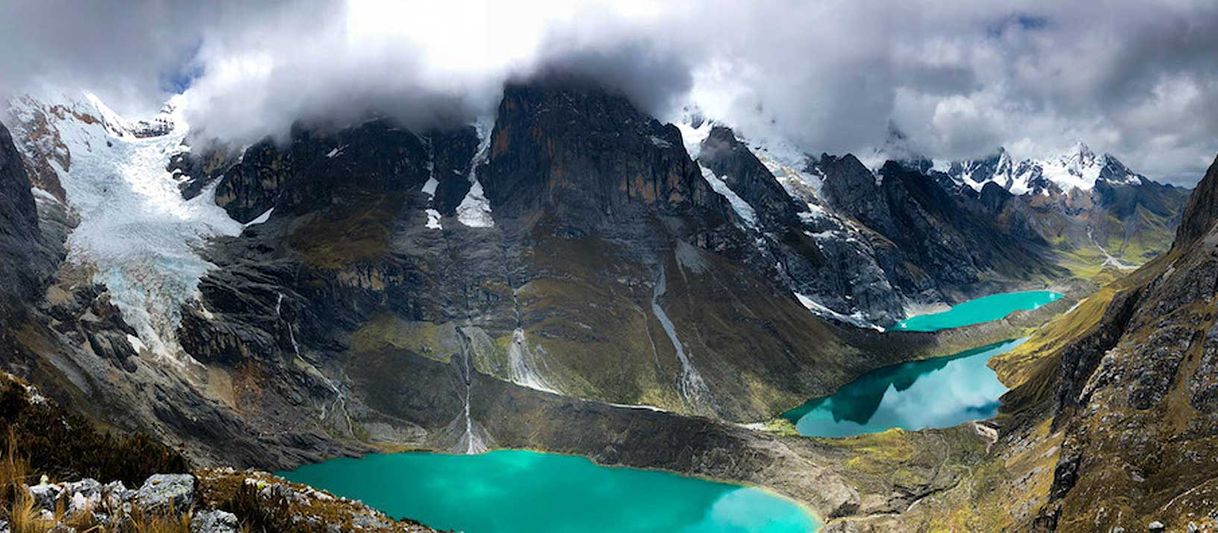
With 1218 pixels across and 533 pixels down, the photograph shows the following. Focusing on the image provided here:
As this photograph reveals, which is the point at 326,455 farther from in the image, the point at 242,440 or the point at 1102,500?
the point at 1102,500

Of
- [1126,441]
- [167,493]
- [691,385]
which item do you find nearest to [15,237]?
[691,385]

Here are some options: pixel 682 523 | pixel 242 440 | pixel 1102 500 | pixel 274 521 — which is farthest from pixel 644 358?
pixel 274 521

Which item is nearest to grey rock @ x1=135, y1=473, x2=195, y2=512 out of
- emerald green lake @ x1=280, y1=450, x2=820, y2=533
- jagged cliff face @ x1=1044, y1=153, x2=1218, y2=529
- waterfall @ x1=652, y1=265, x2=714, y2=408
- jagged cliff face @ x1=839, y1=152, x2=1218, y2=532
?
jagged cliff face @ x1=839, y1=152, x2=1218, y2=532

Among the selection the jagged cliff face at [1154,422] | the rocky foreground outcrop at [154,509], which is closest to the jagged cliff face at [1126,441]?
the jagged cliff face at [1154,422]

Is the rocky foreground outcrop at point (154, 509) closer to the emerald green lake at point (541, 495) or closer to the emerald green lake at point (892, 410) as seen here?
the emerald green lake at point (541, 495)

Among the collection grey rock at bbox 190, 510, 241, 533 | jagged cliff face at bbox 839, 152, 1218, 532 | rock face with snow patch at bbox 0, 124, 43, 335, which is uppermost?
rock face with snow patch at bbox 0, 124, 43, 335

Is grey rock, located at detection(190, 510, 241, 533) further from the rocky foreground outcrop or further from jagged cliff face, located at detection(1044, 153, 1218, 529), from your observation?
jagged cliff face, located at detection(1044, 153, 1218, 529)

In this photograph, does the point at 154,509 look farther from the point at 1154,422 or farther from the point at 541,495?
the point at 541,495
